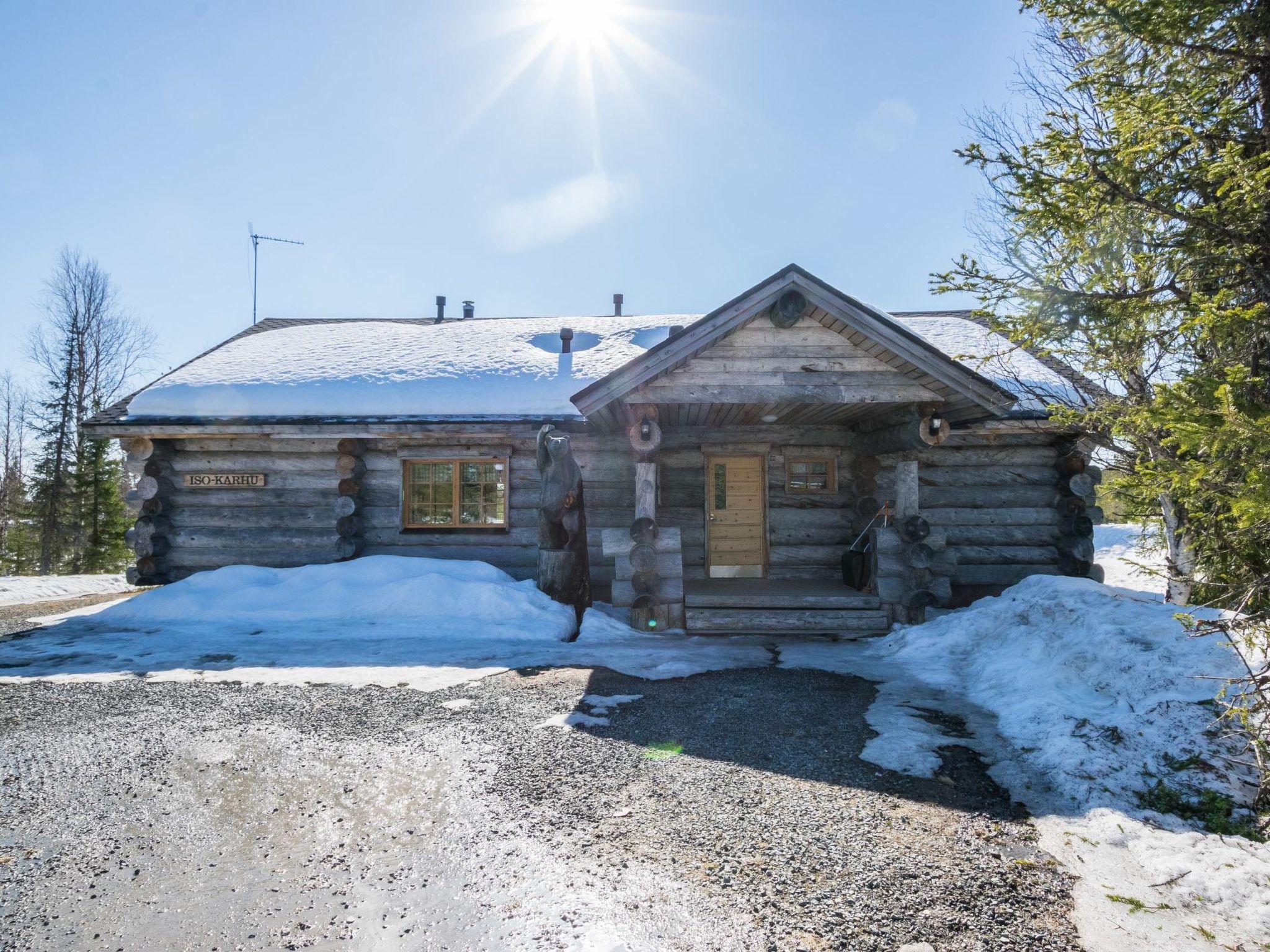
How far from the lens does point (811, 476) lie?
10.4m

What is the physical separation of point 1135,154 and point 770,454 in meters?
6.61

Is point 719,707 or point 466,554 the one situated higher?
point 466,554

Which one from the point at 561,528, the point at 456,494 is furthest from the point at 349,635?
the point at 456,494

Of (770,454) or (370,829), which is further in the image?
(770,454)

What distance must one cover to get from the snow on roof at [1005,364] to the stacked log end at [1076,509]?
0.93 meters

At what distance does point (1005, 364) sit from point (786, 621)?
477 cm

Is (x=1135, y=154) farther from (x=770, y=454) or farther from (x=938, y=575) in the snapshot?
(x=770, y=454)

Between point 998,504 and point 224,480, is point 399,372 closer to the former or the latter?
point 224,480

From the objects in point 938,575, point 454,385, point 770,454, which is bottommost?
point 938,575

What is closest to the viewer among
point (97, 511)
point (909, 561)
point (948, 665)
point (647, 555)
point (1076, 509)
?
point (948, 665)

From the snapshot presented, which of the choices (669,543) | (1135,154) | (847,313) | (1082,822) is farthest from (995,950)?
(847,313)

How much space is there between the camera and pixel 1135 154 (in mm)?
3869

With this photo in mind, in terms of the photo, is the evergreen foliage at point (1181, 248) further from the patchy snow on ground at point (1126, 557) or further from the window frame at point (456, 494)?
the window frame at point (456, 494)

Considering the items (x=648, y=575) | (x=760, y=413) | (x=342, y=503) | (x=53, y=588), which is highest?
(x=760, y=413)
